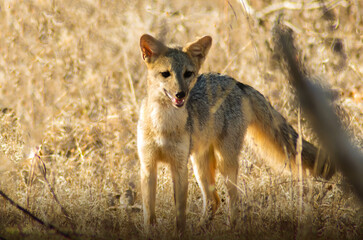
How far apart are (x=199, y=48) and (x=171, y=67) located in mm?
433

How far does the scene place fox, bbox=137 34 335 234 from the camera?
3.72 meters

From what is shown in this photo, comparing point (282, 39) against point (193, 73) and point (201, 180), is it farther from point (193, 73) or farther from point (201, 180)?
point (201, 180)

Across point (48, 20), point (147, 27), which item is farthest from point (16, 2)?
point (147, 27)

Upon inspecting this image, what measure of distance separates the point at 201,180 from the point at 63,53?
3.65 meters

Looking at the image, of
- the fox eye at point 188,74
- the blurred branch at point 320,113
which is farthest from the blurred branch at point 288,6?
the blurred branch at point 320,113

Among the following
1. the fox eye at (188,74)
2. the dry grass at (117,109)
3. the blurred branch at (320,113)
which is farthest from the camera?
the fox eye at (188,74)

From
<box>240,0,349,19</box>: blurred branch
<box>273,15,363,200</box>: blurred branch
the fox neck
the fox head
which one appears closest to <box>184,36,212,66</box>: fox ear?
the fox head

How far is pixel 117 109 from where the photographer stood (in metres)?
6.18

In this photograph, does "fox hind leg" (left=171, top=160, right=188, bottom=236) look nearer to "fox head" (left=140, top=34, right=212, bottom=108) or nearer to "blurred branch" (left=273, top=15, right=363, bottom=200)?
"fox head" (left=140, top=34, right=212, bottom=108)

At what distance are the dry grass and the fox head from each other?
0.53 metres

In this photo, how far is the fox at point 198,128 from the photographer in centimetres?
372

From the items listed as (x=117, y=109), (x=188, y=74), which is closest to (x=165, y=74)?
(x=188, y=74)

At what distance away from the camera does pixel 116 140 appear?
5590 millimetres

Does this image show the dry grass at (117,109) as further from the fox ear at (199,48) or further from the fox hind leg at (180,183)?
the fox ear at (199,48)
